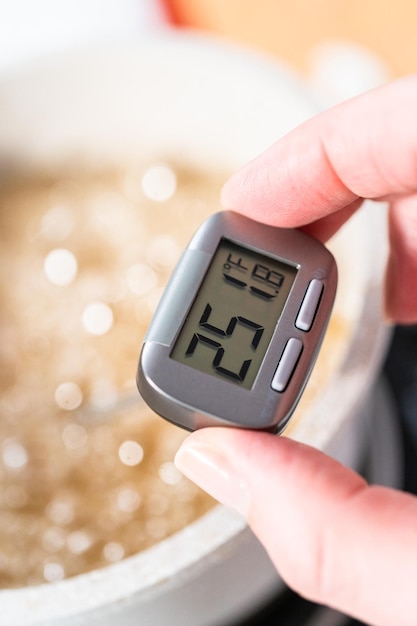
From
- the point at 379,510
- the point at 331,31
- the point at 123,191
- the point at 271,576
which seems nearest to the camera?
the point at 379,510

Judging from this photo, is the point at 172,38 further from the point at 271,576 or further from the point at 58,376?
the point at 271,576

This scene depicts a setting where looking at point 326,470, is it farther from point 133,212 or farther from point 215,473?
point 133,212

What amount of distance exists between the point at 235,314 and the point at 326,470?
90mm

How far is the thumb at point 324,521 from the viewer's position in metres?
0.34

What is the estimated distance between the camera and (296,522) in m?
0.35

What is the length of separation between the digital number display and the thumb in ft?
0.12

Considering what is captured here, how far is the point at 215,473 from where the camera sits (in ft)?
1.22

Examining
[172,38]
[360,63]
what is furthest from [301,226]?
[360,63]

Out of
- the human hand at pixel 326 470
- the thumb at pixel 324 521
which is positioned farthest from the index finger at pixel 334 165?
the thumb at pixel 324 521

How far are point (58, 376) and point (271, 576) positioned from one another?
19 cm

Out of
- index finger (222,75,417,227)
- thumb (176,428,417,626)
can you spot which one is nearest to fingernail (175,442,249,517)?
thumb (176,428,417,626)

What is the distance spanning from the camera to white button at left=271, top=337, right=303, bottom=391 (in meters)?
0.38

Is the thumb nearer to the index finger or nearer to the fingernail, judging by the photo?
the fingernail

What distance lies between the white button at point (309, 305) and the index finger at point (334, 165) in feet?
0.14
